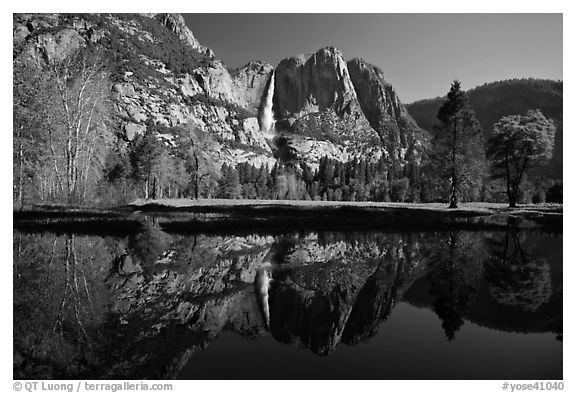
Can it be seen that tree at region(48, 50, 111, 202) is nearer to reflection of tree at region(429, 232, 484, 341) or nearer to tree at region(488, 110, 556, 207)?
reflection of tree at region(429, 232, 484, 341)

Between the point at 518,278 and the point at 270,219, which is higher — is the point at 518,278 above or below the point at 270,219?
below

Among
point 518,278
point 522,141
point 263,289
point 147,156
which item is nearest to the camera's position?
point 263,289

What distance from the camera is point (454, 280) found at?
8.98 metres

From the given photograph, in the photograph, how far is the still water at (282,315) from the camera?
5453mm

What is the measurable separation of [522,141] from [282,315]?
31.0m

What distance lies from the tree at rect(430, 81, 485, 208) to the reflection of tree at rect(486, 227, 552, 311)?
1816cm

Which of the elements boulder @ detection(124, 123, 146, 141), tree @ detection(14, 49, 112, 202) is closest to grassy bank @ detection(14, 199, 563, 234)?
tree @ detection(14, 49, 112, 202)

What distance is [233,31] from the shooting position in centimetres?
1527

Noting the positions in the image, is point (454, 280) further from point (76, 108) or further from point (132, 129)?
point (132, 129)

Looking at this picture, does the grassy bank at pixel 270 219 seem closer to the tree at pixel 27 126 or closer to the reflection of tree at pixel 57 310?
the tree at pixel 27 126

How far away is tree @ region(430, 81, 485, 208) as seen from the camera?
2991 cm

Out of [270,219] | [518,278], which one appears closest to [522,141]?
[270,219]
